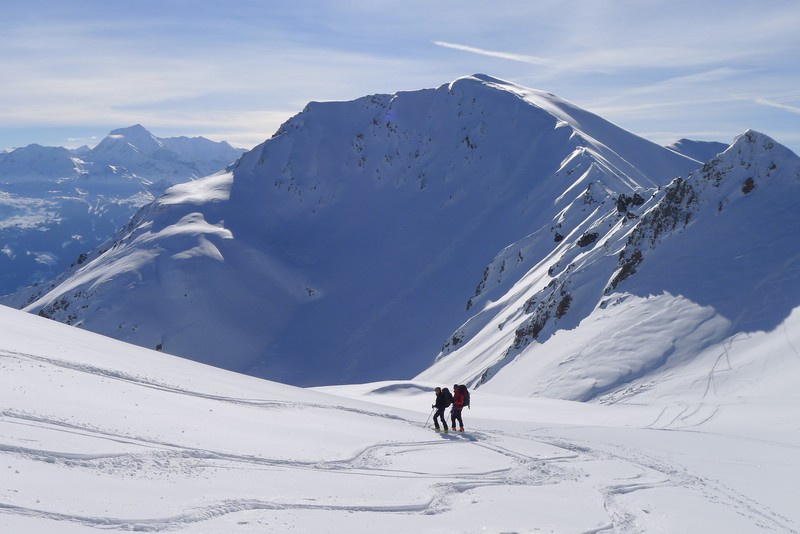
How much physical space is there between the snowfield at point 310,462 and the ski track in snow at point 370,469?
4cm

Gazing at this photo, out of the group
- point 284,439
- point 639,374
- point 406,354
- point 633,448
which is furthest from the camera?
point 406,354

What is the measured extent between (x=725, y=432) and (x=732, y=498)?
30.1 ft

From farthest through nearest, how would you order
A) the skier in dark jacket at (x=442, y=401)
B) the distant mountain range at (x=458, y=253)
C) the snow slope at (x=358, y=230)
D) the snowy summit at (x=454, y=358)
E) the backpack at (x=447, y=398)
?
the snow slope at (x=358, y=230), the distant mountain range at (x=458, y=253), the backpack at (x=447, y=398), the skier in dark jacket at (x=442, y=401), the snowy summit at (x=454, y=358)

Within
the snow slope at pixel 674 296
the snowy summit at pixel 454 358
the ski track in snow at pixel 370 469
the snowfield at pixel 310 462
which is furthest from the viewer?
the snow slope at pixel 674 296

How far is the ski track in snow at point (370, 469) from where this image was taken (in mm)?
10125

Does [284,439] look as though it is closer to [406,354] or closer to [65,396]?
[65,396]

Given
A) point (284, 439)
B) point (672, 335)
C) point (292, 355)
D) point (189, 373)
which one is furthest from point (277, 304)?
point (284, 439)

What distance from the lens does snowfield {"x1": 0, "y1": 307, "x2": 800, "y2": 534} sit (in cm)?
979

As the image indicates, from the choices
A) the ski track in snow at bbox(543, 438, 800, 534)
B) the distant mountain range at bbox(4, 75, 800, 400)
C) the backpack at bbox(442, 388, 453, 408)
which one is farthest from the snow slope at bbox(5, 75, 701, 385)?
the ski track in snow at bbox(543, 438, 800, 534)

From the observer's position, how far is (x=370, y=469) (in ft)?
45.5

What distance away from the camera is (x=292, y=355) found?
9962 centimetres

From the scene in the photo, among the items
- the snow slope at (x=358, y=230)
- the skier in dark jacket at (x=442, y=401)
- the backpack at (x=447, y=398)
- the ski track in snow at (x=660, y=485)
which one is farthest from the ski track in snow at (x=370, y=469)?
the snow slope at (x=358, y=230)

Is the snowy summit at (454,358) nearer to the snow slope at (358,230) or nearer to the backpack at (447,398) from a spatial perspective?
the snow slope at (358,230)

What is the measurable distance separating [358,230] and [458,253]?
81.5 feet
